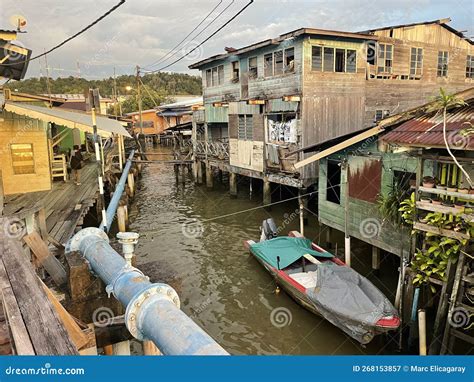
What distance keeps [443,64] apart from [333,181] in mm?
13771

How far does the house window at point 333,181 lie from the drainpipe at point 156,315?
1241 centimetres

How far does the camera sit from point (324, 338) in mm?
9992

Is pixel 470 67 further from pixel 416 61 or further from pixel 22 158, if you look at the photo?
pixel 22 158

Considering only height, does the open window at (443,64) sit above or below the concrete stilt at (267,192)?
above

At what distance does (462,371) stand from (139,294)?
336cm

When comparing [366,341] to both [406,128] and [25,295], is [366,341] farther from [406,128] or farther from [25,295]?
[25,295]

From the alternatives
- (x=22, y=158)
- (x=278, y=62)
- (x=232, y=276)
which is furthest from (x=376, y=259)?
(x=22, y=158)

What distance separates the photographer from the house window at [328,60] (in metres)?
18.6

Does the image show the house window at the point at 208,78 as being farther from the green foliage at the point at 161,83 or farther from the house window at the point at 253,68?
the green foliage at the point at 161,83

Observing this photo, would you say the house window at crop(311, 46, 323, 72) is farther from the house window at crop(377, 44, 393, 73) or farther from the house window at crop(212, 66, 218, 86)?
the house window at crop(212, 66, 218, 86)

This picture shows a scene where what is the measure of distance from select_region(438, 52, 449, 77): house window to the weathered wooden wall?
2268 cm

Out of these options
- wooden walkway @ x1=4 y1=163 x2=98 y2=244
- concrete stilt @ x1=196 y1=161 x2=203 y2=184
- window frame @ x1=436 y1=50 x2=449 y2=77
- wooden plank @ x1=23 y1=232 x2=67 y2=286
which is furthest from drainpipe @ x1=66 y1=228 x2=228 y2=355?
concrete stilt @ x1=196 y1=161 x2=203 y2=184

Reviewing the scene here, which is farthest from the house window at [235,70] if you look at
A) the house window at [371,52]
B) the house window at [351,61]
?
the house window at [371,52]

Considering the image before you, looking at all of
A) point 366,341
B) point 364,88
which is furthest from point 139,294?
point 364,88
